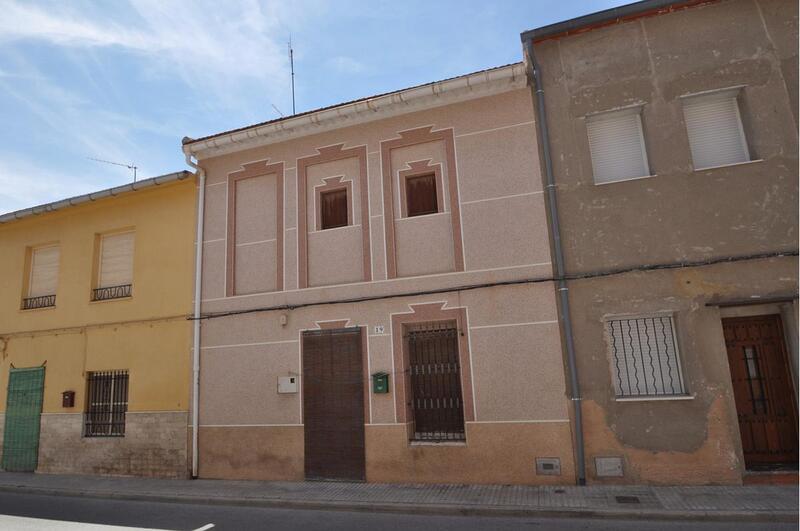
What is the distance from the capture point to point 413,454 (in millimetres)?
7609

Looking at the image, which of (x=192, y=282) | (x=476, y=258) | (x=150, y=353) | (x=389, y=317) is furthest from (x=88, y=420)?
(x=476, y=258)

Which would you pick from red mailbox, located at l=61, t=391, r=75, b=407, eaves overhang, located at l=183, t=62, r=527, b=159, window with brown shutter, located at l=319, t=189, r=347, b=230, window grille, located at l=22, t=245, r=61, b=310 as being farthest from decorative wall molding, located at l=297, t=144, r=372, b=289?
window grille, located at l=22, t=245, r=61, b=310

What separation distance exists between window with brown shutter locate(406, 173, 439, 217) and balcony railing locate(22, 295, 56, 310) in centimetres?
861

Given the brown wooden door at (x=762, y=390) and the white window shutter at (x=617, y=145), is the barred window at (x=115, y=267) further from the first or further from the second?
the brown wooden door at (x=762, y=390)

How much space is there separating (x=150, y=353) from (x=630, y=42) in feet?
34.0

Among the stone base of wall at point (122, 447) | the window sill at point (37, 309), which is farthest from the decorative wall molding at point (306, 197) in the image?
the window sill at point (37, 309)

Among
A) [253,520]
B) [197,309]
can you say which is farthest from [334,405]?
[197,309]

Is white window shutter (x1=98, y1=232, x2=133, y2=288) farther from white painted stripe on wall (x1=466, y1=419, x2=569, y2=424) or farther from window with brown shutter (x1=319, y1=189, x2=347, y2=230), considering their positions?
white painted stripe on wall (x1=466, y1=419, x2=569, y2=424)

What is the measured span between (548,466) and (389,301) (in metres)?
3.49

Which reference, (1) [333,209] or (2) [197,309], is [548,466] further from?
(2) [197,309]

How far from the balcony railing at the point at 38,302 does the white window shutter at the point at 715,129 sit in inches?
520

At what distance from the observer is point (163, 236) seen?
9.98m

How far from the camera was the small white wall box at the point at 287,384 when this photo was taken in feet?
27.7

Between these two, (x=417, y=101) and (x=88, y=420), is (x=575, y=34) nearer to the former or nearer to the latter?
(x=417, y=101)
